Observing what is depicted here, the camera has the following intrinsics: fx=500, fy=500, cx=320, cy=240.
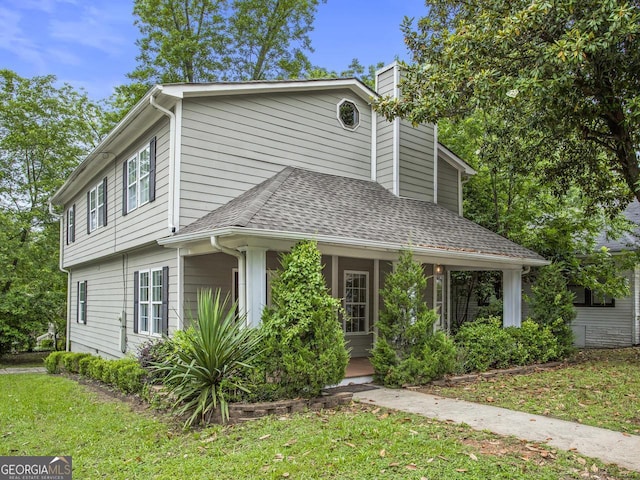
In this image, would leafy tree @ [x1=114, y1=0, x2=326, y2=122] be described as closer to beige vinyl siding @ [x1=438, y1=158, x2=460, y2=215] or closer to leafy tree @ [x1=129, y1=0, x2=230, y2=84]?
leafy tree @ [x1=129, y1=0, x2=230, y2=84]

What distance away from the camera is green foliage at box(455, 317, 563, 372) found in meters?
10.2

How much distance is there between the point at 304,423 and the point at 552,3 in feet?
22.1

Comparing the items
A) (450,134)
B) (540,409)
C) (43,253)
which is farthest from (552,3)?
(43,253)

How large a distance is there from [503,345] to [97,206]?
1146cm

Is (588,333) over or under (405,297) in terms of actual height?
under

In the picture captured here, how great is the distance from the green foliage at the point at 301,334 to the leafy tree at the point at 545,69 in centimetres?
369

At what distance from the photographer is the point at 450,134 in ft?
62.2

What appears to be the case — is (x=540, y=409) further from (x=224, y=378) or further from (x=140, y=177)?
(x=140, y=177)

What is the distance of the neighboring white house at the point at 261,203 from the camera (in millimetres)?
8938

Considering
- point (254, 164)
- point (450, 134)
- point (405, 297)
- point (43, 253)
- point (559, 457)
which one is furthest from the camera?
point (43, 253)

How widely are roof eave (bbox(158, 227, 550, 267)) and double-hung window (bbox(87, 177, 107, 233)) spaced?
528 cm

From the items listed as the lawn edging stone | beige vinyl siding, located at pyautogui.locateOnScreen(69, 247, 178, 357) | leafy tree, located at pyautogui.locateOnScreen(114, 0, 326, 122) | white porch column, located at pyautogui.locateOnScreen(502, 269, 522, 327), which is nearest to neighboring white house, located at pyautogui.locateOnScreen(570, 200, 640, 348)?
white porch column, located at pyautogui.locateOnScreen(502, 269, 522, 327)

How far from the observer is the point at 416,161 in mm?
13211

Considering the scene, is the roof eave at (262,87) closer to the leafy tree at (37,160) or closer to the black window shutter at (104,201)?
the black window shutter at (104,201)
